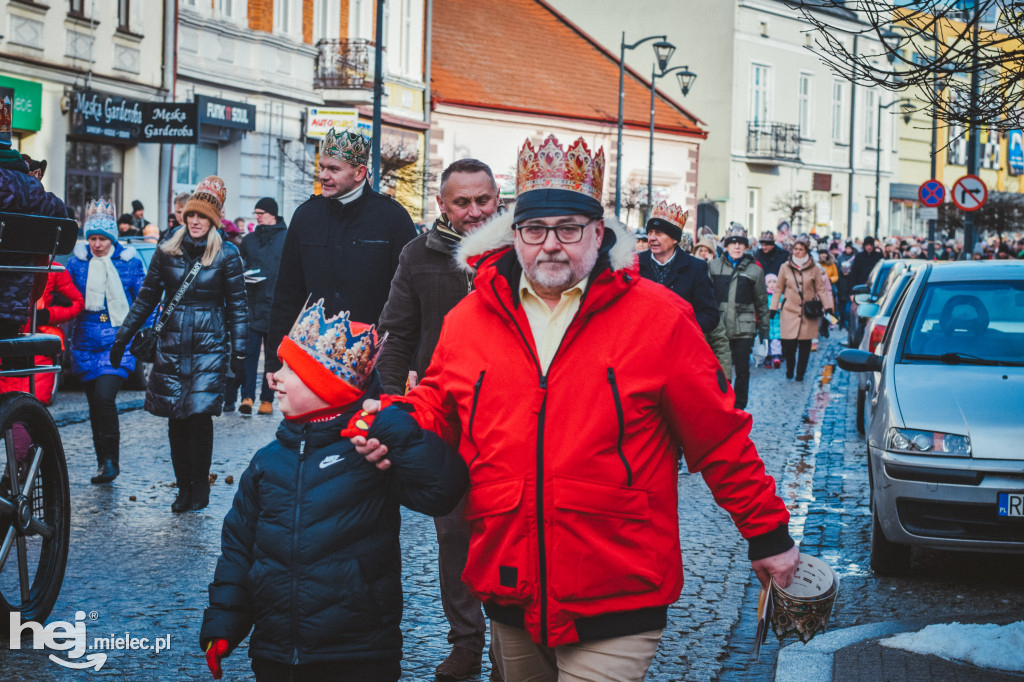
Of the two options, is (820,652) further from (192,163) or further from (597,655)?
(192,163)

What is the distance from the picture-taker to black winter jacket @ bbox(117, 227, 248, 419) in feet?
27.5

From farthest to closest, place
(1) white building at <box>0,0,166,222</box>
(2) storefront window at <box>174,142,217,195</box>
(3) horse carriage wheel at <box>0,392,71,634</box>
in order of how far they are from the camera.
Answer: (2) storefront window at <box>174,142,217,195</box> < (1) white building at <box>0,0,166,222</box> < (3) horse carriage wheel at <box>0,392,71,634</box>

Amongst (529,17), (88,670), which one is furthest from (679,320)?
(529,17)

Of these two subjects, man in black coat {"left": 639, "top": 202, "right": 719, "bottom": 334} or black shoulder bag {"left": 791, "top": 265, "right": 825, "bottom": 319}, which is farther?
black shoulder bag {"left": 791, "top": 265, "right": 825, "bottom": 319}

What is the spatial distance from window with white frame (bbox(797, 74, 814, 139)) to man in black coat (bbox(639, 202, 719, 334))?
46.9 meters

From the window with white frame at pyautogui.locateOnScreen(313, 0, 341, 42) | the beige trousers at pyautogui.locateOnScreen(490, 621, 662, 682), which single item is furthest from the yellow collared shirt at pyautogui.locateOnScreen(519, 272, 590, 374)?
the window with white frame at pyautogui.locateOnScreen(313, 0, 341, 42)

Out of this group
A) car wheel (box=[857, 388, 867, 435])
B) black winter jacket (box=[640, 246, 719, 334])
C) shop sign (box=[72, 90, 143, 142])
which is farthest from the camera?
shop sign (box=[72, 90, 143, 142])

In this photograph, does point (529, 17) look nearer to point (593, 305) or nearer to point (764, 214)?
point (764, 214)

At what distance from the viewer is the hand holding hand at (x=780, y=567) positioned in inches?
139

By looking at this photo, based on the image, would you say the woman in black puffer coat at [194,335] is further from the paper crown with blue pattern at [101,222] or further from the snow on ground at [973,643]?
the snow on ground at [973,643]

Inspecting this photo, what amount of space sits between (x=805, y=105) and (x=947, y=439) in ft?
165

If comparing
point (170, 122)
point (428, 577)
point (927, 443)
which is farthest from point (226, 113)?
point (927, 443)

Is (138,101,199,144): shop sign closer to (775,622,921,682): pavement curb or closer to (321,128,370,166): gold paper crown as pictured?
(321,128,370,166): gold paper crown

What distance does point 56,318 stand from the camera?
864 centimetres
